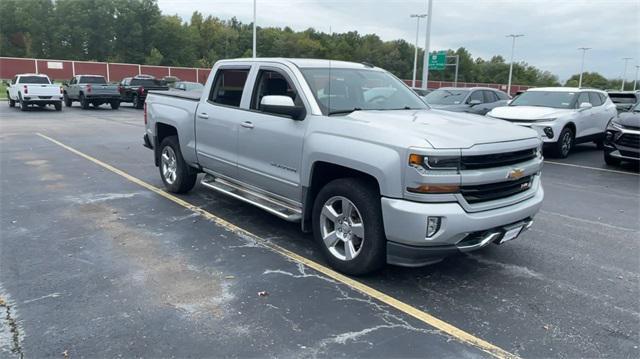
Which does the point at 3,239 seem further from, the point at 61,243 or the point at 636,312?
the point at 636,312

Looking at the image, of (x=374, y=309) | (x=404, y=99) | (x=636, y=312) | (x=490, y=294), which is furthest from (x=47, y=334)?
(x=636, y=312)

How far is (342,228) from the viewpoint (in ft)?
14.9

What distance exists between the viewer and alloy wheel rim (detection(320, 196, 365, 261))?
4405 millimetres

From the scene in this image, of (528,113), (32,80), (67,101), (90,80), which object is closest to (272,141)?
(528,113)

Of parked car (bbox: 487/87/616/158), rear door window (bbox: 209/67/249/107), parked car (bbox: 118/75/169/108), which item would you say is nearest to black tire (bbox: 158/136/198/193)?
rear door window (bbox: 209/67/249/107)

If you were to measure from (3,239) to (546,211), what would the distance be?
22.6ft

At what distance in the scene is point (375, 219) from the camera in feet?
13.6

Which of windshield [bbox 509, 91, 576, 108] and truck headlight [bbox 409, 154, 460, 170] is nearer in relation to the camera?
truck headlight [bbox 409, 154, 460, 170]

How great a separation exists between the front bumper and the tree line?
77.5m

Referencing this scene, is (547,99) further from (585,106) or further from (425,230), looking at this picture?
(425,230)

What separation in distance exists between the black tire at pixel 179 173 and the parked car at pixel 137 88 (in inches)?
858

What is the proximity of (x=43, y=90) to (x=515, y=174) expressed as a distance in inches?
975

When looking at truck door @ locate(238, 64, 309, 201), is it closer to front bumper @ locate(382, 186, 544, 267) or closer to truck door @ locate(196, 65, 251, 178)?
truck door @ locate(196, 65, 251, 178)

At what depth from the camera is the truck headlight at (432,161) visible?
385cm
